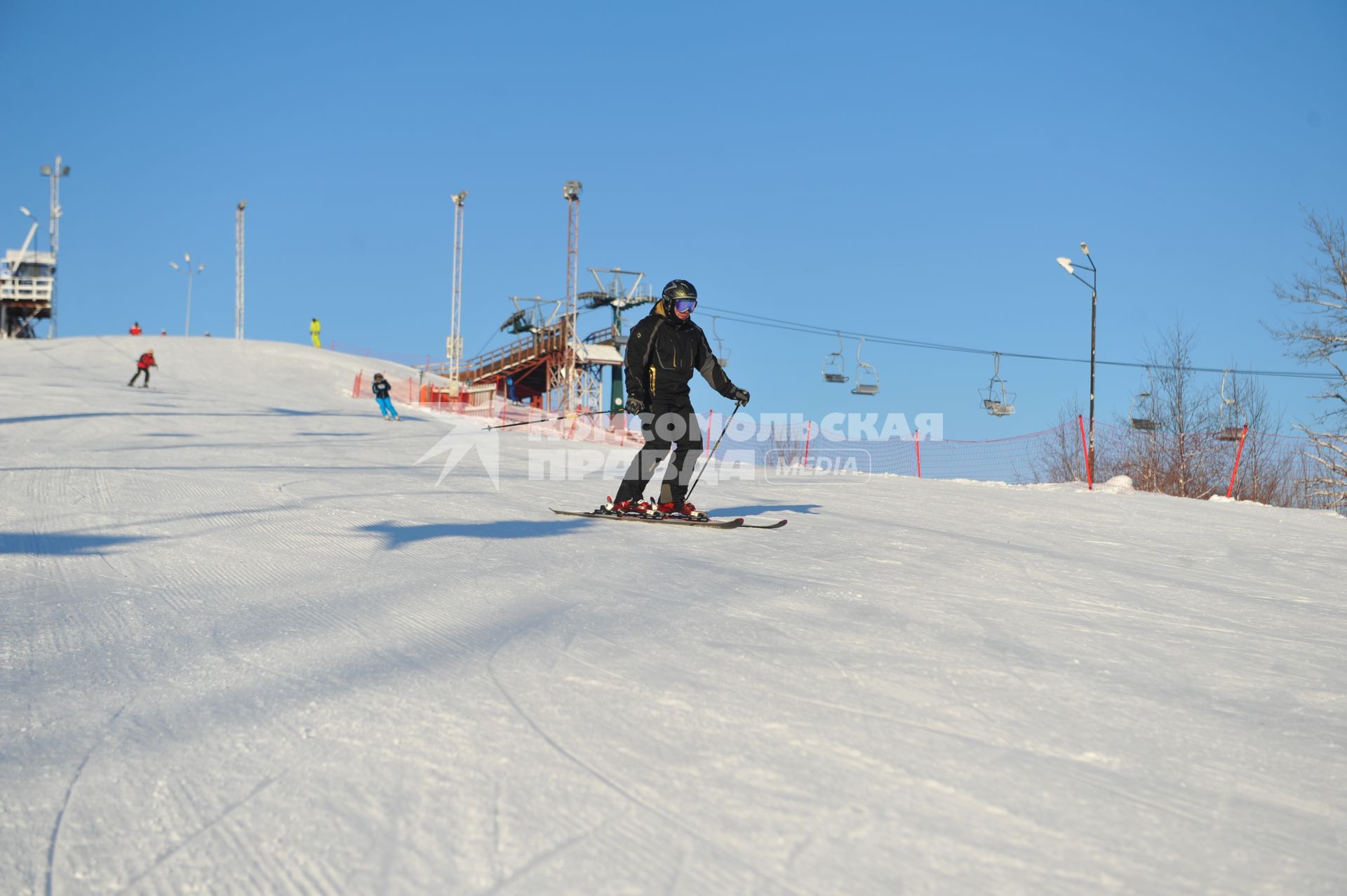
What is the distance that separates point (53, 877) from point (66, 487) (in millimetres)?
7932

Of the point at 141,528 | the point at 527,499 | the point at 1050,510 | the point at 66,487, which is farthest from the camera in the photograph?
the point at 1050,510

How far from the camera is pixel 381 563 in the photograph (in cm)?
546

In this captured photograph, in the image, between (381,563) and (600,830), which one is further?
(381,563)

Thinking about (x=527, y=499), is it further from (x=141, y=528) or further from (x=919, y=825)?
(x=919, y=825)

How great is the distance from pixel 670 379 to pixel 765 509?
239 centimetres

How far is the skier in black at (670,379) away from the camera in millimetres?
7801

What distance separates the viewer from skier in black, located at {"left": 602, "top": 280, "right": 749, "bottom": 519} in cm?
780

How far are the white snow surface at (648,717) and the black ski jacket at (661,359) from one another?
1.59 metres

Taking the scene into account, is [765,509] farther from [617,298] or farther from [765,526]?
[617,298]

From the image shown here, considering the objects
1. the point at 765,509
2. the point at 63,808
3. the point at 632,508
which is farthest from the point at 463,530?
the point at 63,808

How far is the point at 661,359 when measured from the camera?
785 centimetres

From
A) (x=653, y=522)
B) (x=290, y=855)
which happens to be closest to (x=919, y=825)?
(x=290, y=855)

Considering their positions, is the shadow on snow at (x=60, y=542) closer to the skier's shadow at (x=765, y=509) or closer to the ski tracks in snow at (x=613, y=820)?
the ski tracks in snow at (x=613, y=820)

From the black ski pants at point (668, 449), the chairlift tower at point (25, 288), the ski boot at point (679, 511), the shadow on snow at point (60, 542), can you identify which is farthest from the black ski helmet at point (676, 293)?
the chairlift tower at point (25, 288)
